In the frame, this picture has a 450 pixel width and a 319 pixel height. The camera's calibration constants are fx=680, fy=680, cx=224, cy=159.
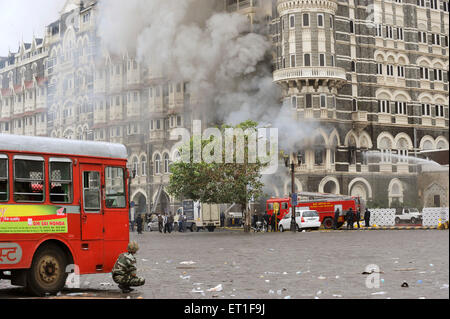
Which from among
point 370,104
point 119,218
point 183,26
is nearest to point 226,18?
point 183,26

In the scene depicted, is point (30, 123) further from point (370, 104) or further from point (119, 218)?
point (119, 218)

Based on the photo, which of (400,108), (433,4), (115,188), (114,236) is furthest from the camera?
(433,4)

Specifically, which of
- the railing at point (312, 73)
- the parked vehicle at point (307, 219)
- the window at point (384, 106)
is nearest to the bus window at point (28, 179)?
the parked vehicle at point (307, 219)

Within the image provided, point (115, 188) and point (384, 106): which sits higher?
point (384, 106)

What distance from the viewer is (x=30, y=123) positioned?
277ft

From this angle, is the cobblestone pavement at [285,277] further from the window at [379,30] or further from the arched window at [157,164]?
the arched window at [157,164]

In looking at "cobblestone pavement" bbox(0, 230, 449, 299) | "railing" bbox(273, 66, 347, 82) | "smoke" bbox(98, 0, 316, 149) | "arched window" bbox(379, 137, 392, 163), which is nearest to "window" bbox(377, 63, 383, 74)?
"railing" bbox(273, 66, 347, 82)

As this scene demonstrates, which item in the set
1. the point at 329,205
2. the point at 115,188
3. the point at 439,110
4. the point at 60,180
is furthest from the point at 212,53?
the point at 60,180

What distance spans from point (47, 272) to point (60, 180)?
169 centimetres

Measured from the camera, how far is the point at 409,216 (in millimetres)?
53875

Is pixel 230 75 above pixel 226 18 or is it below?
below

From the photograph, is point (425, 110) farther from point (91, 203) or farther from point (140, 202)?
point (91, 203)

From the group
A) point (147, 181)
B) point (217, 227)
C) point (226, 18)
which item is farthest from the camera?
point (147, 181)
